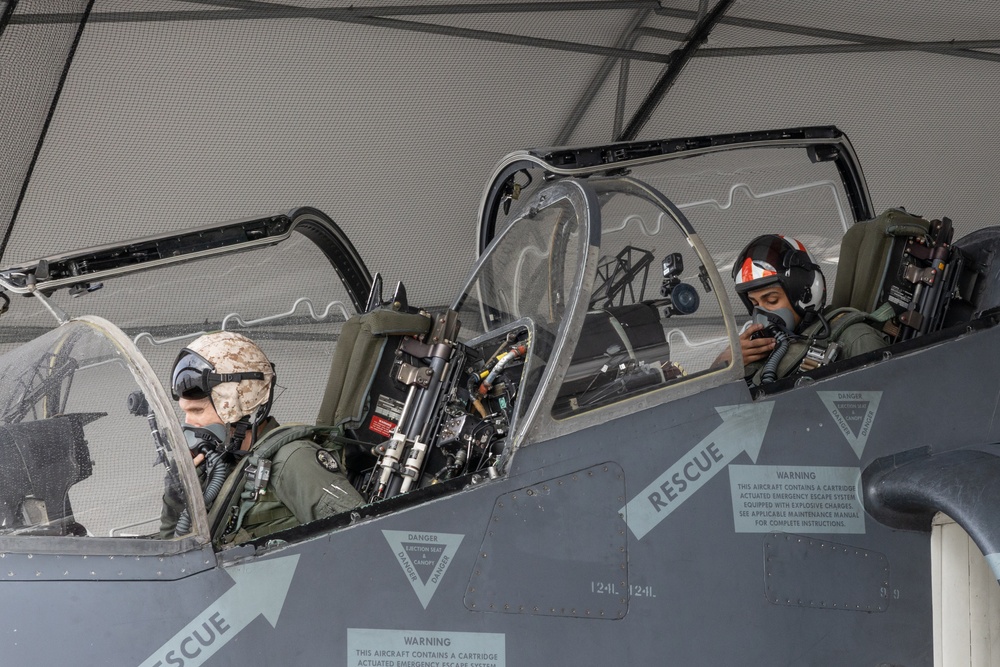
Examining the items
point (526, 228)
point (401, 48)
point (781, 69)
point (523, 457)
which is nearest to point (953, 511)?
point (523, 457)

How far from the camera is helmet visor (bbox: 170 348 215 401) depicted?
10.1 feet

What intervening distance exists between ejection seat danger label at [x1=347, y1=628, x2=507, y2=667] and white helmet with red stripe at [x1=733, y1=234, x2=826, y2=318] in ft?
6.19

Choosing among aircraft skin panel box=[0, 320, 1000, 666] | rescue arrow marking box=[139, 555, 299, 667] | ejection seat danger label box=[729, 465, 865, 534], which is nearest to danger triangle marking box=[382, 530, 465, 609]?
aircraft skin panel box=[0, 320, 1000, 666]

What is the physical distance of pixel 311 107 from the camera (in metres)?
7.38

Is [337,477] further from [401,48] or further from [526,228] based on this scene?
[401,48]

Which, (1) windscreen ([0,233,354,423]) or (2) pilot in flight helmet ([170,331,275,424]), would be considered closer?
(2) pilot in flight helmet ([170,331,275,424])

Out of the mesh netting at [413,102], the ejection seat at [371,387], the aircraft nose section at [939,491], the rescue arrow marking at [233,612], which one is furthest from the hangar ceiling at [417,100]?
the aircraft nose section at [939,491]

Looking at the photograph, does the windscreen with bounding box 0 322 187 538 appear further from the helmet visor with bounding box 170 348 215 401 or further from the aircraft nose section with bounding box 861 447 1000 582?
the aircraft nose section with bounding box 861 447 1000 582

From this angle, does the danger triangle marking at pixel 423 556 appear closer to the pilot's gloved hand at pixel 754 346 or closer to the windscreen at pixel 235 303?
the windscreen at pixel 235 303

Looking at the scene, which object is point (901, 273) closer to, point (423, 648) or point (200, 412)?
point (423, 648)

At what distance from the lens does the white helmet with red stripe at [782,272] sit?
3.76m

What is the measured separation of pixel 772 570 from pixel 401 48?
5.51m

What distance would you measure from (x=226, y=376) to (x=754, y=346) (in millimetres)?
1811

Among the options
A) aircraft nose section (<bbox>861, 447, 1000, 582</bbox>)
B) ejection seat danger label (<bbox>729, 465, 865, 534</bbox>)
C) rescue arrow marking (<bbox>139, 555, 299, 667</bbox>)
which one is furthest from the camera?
ejection seat danger label (<bbox>729, 465, 865, 534</bbox>)
